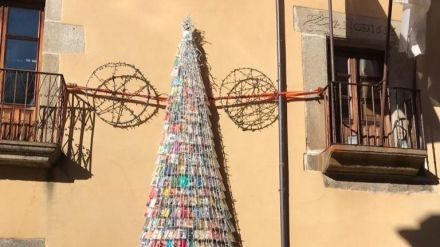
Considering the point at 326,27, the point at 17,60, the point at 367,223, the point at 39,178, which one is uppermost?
the point at 326,27

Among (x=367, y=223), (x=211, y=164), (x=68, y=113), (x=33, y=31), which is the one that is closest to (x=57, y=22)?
(x=33, y=31)

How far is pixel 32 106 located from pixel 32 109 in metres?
0.03

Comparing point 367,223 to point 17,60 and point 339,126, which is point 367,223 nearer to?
point 339,126

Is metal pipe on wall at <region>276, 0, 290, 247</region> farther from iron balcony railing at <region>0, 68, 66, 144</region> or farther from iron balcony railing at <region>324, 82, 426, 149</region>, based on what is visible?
iron balcony railing at <region>0, 68, 66, 144</region>

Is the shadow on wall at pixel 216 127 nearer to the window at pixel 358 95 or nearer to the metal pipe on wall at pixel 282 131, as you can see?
the metal pipe on wall at pixel 282 131

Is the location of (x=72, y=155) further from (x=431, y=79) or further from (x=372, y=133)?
(x=431, y=79)

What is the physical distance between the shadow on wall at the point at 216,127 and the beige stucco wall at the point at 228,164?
52 mm

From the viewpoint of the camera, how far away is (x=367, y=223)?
6625 mm

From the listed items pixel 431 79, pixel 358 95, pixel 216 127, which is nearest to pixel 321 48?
pixel 358 95

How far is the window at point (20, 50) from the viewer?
6176 mm

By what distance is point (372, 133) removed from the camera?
279 inches

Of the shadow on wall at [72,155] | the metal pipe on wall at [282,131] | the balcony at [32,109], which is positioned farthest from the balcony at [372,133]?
the balcony at [32,109]

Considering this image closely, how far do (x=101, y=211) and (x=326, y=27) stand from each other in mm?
3040

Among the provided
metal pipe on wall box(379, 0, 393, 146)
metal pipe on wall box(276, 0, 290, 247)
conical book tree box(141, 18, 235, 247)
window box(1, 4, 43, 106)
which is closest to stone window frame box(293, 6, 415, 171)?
metal pipe on wall box(276, 0, 290, 247)
